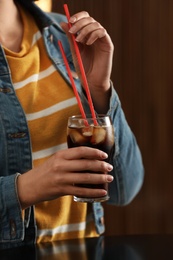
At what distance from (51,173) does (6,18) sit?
56 cm

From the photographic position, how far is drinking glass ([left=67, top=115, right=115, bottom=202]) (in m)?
1.29

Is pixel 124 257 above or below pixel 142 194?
above

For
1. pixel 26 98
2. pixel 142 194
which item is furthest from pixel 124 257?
pixel 142 194

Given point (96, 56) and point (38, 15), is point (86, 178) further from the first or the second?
point (38, 15)

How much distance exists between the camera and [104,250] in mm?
1276

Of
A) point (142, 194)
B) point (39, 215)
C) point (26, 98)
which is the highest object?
point (26, 98)

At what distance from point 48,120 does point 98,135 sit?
0.30m

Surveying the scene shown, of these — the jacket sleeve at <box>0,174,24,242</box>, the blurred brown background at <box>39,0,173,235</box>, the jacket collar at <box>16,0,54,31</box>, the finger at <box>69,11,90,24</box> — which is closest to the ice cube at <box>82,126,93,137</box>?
the jacket sleeve at <box>0,174,24,242</box>

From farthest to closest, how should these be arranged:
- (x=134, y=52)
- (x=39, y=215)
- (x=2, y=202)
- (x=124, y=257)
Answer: (x=134, y=52) < (x=39, y=215) < (x=2, y=202) < (x=124, y=257)

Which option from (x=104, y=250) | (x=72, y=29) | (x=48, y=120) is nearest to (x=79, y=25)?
(x=72, y=29)

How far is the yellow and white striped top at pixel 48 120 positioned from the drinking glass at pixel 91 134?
243 millimetres

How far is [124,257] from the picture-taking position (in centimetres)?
123

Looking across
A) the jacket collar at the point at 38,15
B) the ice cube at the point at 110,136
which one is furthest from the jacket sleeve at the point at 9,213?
the jacket collar at the point at 38,15

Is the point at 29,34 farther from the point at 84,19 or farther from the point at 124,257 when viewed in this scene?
the point at 124,257
